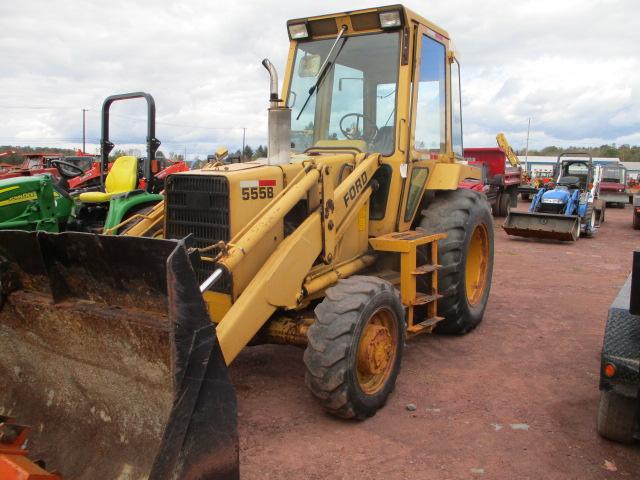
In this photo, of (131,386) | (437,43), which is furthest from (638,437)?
(437,43)

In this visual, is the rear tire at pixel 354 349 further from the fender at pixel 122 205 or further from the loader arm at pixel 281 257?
the fender at pixel 122 205

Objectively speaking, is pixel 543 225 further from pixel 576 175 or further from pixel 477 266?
pixel 477 266

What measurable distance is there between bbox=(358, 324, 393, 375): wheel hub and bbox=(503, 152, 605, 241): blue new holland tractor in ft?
34.6

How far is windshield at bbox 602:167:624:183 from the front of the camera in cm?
2395

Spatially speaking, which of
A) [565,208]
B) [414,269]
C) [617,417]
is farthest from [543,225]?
[617,417]

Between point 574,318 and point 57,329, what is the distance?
5663 mm

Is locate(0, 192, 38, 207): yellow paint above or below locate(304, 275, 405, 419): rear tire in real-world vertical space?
above

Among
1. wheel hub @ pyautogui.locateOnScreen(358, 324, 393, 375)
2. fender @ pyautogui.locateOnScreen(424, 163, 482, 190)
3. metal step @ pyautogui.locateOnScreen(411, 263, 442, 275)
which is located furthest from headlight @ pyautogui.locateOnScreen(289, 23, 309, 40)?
wheel hub @ pyautogui.locateOnScreen(358, 324, 393, 375)

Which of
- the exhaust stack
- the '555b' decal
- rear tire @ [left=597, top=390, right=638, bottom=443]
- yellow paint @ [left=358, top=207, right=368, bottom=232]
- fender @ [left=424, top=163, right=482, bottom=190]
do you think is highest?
the exhaust stack

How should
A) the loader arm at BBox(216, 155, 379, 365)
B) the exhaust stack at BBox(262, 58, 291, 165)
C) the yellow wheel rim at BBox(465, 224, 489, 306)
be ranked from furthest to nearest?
1. the yellow wheel rim at BBox(465, 224, 489, 306)
2. the exhaust stack at BBox(262, 58, 291, 165)
3. the loader arm at BBox(216, 155, 379, 365)

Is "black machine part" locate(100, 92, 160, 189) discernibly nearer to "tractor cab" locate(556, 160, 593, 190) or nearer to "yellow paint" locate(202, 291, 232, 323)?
"yellow paint" locate(202, 291, 232, 323)

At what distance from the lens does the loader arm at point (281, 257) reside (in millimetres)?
3584

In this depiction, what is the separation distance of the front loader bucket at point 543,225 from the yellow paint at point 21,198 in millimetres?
10331

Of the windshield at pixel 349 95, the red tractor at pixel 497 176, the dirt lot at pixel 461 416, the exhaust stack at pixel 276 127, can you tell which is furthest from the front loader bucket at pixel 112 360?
the red tractor at pixel 497 176
